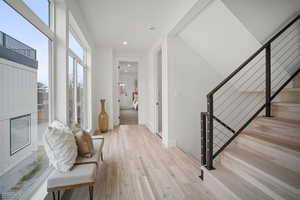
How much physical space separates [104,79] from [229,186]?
4.75 metres

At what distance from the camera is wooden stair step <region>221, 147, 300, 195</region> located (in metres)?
1.53

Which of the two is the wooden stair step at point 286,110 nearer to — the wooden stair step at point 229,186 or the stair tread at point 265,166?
the stair tread at point 265,166

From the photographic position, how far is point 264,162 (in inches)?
76.4

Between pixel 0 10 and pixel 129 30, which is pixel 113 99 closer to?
pixel 129 30

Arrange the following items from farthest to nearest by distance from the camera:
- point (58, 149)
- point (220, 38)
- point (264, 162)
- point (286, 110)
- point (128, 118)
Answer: point (128, 118), point (220, 38), point (286, 110), point (264, 162), point (58, 149)

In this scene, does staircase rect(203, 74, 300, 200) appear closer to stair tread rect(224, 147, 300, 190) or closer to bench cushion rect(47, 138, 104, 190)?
stair tread rect(224, 147, 300, 190)

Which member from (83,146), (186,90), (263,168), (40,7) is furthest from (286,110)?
(40,7)

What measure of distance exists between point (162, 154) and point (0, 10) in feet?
10.1

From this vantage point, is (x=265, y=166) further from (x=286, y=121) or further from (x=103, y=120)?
(x=103, y=120)

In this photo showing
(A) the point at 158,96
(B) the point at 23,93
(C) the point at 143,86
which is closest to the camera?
(B) the point at 23,93

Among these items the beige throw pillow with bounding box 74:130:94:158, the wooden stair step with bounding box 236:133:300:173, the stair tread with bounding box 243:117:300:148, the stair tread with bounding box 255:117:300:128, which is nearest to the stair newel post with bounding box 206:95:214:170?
the wooden stair step with bounding box 236:133:300:173

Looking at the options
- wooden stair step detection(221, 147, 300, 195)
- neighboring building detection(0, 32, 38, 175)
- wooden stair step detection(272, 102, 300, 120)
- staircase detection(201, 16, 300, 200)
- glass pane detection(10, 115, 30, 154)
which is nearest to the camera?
neighboring building detection(0, 32, 38, 175)

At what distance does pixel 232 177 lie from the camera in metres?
2.00

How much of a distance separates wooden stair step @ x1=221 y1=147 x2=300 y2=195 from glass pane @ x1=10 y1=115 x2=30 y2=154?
240cm
